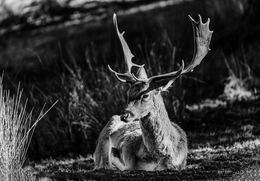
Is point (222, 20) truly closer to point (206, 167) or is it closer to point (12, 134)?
point (206, 167)

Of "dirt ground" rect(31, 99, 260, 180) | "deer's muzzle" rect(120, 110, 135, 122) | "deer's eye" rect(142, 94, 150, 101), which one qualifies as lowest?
"dirt ground" rect(31, 99, 260, 180)

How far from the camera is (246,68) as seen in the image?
11188 millimetres

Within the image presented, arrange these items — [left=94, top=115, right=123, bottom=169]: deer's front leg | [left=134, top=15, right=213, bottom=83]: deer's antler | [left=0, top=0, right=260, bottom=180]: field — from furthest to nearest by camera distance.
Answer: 1. [left=0, top=0, right=260, bottom=180]: field
2. [left=94, top=115, right=123, bottom=169]: deer's front leg
3. [left=134, top=15, right=213, bottom=83]: deer's antler

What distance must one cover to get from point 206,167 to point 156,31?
14.9 feet

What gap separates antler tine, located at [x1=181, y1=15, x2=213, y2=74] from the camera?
22.0 feet

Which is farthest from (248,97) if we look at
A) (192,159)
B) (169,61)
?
(192,159)

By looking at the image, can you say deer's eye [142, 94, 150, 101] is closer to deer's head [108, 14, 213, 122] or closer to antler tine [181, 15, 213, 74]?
deer's head [108, 14, 213, 122]

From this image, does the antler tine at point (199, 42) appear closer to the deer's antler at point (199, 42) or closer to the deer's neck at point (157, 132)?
the deer's antler at point (199, 42)

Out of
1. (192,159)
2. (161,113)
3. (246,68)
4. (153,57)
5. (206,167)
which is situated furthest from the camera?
(246,68)

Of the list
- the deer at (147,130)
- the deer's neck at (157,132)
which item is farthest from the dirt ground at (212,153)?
the deer's neck at (157,132)

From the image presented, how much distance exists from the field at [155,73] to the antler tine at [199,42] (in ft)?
4.38

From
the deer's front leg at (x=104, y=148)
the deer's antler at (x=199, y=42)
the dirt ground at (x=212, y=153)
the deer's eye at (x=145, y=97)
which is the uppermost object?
the deer's antler at (x=199, y=42)

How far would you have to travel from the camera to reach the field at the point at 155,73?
29.0 ft

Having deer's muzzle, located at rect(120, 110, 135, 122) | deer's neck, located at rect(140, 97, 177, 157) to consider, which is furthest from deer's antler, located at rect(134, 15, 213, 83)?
deer's muzzle, located at rect(120, 110, 135, 122)
